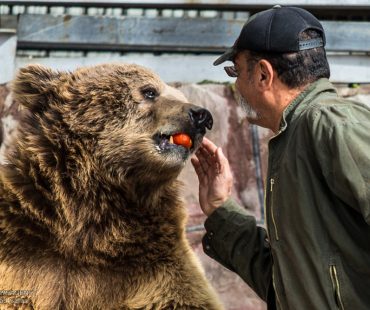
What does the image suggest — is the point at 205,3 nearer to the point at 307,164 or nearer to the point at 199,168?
the point at 199,168

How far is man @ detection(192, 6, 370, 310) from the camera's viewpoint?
2.77 m

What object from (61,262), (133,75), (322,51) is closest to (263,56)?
(322,51)

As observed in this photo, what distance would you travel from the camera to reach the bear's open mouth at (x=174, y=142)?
3713 millimetres

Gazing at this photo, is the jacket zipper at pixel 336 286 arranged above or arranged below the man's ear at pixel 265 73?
below

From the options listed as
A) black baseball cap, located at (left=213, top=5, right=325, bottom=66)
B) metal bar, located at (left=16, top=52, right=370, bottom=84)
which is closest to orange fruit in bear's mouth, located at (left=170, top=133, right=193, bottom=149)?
black baseball cap, located at (left=213, top=5, right=325, bottom=66)

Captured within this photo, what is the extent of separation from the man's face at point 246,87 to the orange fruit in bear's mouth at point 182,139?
384 mm

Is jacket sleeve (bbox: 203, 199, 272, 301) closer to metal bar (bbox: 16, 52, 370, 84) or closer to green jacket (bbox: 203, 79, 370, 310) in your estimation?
green jacket (bbox: 203, 79, 370, 310)

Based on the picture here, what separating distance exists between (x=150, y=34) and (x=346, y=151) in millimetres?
4565

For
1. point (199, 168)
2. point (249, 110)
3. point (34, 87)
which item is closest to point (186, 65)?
point (199, 168)

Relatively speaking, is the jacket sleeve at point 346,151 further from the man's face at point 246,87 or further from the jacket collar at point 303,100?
the man's face at point 246,87

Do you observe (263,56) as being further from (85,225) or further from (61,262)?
(61,262)

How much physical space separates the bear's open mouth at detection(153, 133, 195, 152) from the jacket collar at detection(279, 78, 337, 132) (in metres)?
0.72

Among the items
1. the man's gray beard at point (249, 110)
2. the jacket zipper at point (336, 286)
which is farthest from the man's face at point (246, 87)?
the jacket zipper at point (336, 286)

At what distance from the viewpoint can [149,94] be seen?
4.04m
